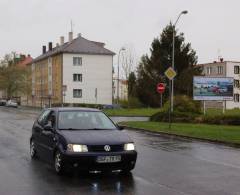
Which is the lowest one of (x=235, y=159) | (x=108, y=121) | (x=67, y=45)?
(x=235, y=159)

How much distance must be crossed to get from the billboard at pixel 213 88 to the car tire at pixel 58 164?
3174 cm

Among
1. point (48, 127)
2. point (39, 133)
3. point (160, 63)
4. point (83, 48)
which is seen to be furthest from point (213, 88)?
point (83, 48)

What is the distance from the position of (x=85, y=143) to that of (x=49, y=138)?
174 centimetres

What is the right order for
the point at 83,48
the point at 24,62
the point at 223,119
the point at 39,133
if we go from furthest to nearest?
the point at 24,62 → the point at 83,48 → the point at 223,119 → the point at 39,133

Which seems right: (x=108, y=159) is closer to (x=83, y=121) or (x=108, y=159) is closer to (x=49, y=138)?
(x=83, y=121)

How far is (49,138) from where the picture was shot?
12352 mm

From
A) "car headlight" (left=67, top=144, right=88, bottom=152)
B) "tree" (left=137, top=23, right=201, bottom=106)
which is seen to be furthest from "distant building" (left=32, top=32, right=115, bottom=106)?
"car headlight" (left=67, top=144, right=88, bottom=152)

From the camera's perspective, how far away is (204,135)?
78.4 feet

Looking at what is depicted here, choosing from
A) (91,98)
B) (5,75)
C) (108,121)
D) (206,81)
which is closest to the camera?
(108,121)

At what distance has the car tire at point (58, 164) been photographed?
11.2 m

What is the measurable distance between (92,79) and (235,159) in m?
73.7

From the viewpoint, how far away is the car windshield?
12.2m

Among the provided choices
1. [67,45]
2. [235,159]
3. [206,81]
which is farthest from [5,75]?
[235,159]

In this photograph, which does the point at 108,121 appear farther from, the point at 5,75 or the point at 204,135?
the point at 5,75
